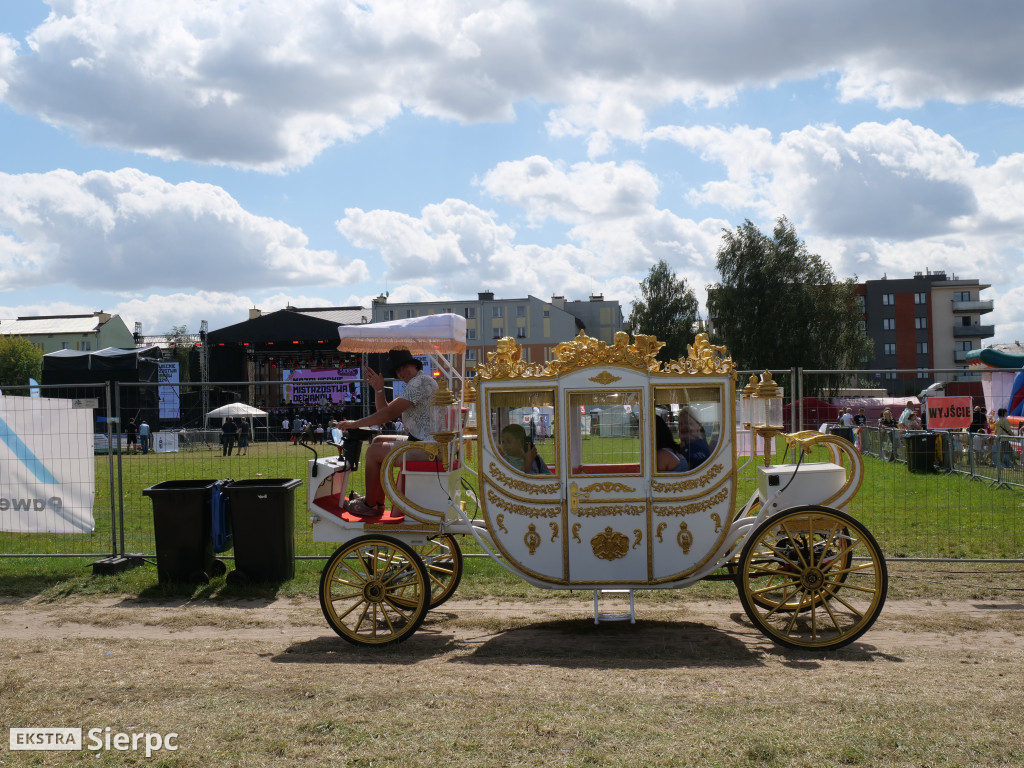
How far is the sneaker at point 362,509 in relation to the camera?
6.81 metres

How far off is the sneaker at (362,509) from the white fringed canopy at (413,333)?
1274 mm

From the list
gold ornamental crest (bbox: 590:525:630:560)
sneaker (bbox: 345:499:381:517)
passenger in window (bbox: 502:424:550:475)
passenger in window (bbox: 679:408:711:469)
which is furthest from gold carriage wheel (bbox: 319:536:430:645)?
passenger in window (bbox: 679:408:711:469)

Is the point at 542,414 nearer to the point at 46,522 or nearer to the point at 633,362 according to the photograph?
the point at 633,362

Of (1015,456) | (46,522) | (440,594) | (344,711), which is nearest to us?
(344,711)

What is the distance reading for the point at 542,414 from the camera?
254 inches

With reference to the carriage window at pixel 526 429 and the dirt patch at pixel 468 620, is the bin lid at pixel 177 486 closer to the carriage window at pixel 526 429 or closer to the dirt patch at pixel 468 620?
the dirt patch at pixel 468 620

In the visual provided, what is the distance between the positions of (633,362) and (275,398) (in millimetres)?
6679

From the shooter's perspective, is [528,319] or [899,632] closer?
[899,632]

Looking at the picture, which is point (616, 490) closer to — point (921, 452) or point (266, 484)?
point (266, 484)

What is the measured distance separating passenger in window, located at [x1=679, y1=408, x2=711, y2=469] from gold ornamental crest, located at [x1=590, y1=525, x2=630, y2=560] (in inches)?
29.8

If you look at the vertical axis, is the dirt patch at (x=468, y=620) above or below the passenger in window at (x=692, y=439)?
below

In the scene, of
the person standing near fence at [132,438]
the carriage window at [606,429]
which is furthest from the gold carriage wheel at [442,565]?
the person standing near fence at [132,438]

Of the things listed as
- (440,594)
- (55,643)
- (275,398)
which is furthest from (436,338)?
(275,398)

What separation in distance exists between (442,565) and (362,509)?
1.36m
